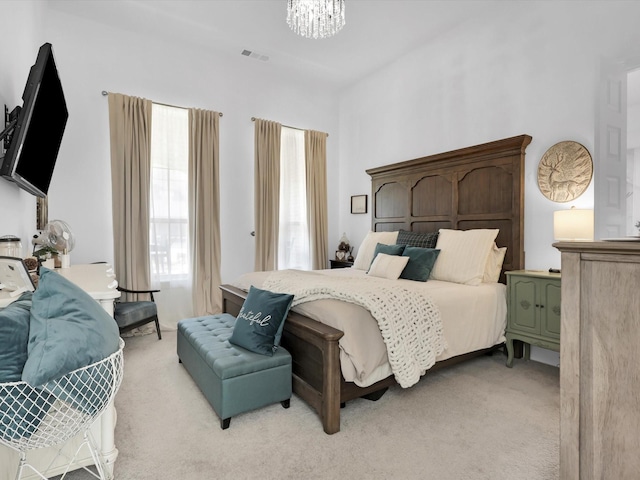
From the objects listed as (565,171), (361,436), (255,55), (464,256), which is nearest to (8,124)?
(361,436)

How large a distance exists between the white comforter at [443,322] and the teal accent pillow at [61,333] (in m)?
1.25

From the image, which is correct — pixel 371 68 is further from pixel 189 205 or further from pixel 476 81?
pixel 189 205

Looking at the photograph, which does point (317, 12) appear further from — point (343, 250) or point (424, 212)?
point (343, 250)

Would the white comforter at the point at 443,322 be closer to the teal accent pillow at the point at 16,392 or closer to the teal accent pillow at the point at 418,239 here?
the teal accent pillow at the point at 418,239

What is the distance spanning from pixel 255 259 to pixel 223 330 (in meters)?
2.23

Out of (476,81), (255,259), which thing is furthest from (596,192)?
(255,259)

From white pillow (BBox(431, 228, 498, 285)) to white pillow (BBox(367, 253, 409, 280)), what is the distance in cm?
36

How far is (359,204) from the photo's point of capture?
5.37 m

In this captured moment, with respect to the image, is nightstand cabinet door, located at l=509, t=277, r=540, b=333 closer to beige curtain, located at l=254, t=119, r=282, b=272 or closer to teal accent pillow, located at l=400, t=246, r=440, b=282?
teal accent pillow, located at l=400, t=246, r=440, b=282

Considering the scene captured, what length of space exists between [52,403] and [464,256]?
3.15 metres

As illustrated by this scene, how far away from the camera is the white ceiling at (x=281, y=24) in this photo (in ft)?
11.6

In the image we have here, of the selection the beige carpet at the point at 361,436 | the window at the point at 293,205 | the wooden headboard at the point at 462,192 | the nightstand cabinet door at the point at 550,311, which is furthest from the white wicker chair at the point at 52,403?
the window at the point at 293,205

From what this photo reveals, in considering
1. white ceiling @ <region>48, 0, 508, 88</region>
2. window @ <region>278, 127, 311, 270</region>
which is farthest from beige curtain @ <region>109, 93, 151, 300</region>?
window @ <region>278, 127, 311, 270</region>

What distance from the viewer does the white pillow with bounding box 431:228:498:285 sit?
321 cm
